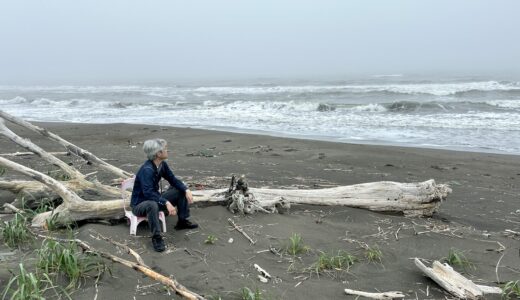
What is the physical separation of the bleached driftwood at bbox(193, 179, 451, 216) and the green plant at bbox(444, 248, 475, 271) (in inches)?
51.7

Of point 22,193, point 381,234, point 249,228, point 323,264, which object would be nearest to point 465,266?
point 381,234

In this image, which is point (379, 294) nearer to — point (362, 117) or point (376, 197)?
point (376, 197)

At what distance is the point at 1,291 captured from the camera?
3.20 metres

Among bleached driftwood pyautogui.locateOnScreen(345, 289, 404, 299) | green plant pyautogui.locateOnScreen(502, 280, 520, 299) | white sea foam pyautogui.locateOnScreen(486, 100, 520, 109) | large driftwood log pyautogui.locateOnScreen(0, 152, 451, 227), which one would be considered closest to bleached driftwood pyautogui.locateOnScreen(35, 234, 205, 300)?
bleached driftwood pyautogui.locateOnScreen(345, 289, 404, 299)

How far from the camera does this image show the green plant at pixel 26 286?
2877 mm

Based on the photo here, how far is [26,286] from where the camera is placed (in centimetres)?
302

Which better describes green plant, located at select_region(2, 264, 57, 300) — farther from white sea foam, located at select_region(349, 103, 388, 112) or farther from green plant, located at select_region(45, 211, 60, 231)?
white sea foam, located at select_region(349, 103, 388, 112)

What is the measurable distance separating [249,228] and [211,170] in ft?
12.6

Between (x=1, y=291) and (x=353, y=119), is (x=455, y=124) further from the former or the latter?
(x=1, y=291)

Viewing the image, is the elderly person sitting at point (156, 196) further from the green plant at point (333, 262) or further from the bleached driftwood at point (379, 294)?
the bleached driftwood at point (379, 294)

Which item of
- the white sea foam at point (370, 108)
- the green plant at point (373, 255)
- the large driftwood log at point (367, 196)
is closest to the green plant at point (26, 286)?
the large driftwood log at point (367, 196)

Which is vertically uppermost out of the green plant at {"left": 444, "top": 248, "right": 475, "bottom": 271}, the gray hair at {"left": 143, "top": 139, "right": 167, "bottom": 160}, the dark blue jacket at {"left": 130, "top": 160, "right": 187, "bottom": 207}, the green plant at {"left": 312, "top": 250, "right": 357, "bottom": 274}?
the gray hair at {"left": 143, "top": 139, "right": 167, "bottom": 160}

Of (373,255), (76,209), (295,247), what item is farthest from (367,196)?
(76,209)

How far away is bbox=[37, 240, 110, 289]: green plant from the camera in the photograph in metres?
3.30
